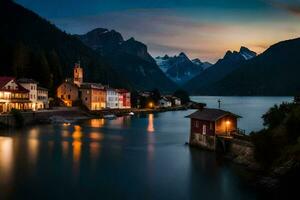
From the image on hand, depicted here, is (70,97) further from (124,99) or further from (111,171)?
(111,171)

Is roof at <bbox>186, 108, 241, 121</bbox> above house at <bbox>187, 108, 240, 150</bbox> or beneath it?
above

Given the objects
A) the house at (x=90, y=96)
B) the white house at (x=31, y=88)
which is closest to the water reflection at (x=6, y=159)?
the white house at (x=31, y=88)

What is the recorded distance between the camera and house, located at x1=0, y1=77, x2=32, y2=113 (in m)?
A: 91.2

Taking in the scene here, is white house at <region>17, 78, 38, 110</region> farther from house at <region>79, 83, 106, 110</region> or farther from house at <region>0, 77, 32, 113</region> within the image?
house at <region>79, 83, 106, 110</region>

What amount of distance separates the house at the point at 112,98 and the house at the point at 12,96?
40.4 metres

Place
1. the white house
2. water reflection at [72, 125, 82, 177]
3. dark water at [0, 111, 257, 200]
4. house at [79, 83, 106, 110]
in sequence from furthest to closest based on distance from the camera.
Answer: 1. house at [79, 83, 106, 110]
2. the white house
3. water reflection at [72, 125, 82, 177]
4. dark water at [0, 111, 257, 200]

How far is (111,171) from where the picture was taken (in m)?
42.9

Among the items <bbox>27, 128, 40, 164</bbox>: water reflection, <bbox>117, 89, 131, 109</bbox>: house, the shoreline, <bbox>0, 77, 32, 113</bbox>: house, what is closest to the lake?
<bbox>27, 128, 40, 164</bbox>: water reflection

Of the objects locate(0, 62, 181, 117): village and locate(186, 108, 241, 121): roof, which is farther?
locate(0, 62, 181, 117): village

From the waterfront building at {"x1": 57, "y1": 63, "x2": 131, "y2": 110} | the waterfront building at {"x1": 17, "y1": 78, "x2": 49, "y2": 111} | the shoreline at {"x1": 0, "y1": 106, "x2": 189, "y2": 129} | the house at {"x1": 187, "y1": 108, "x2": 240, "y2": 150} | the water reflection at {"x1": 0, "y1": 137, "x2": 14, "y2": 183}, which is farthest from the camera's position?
the waterfront building at {"x1": 57, "y1": 63, "x2": 131, "y2": 110}

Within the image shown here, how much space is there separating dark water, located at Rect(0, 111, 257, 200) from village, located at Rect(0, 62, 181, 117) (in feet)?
96.9

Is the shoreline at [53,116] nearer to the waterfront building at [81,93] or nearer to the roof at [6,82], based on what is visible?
the waterfront building at [81,93]

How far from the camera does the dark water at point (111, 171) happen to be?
34688 millimetres

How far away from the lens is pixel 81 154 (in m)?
52.8
